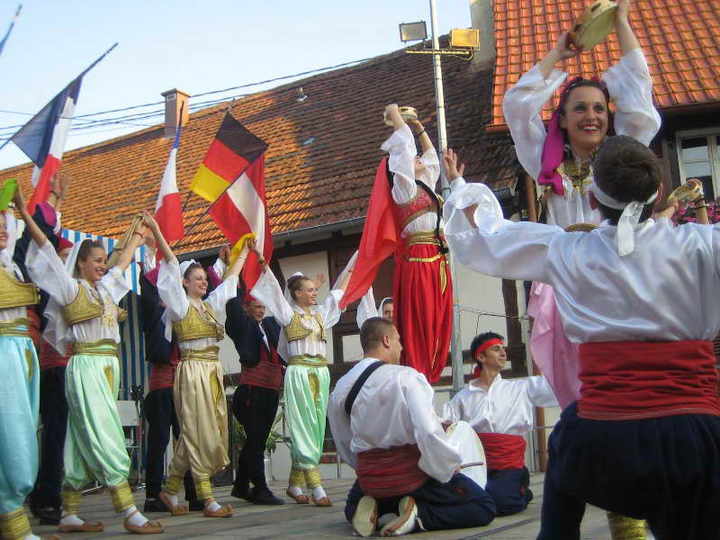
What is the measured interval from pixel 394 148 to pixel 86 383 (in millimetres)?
2401

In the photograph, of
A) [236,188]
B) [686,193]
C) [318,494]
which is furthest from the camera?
[236,188]

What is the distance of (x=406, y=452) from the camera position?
16.4 ft

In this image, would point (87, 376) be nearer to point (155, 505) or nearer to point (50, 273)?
point (50, 273)

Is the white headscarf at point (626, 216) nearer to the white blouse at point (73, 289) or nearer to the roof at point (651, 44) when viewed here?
the white blouse at point (73, 289)

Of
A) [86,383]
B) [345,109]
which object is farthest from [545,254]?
[345,109]

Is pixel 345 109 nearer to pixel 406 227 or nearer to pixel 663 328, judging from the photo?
pixel 406 227

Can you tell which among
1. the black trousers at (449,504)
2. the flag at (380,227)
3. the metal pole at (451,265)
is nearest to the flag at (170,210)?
the flag at (380,227)

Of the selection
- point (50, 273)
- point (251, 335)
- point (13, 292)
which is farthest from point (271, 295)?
point (13, 292)

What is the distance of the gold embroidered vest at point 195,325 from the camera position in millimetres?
6574

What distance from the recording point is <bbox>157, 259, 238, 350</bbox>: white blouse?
6227mm

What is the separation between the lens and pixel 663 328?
238 cm

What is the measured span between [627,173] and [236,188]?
526 cm

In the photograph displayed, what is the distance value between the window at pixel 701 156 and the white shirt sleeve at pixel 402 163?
722cm

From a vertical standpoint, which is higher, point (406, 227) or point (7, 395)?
point (406, 227)
